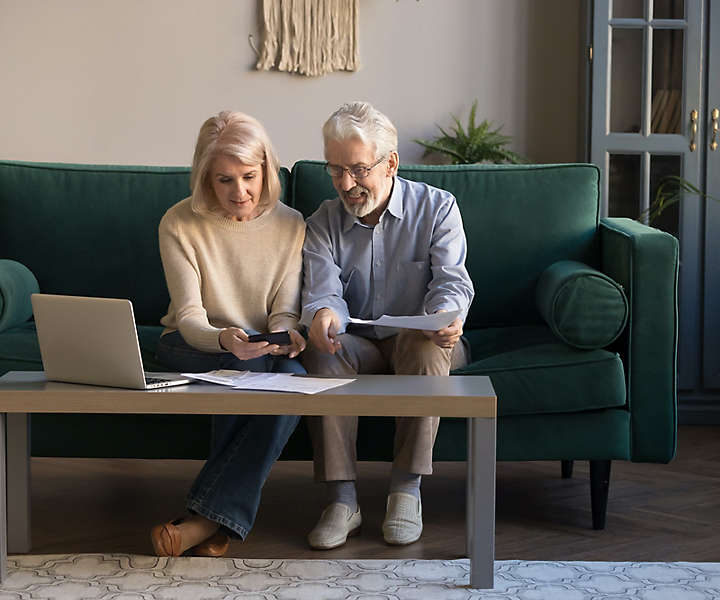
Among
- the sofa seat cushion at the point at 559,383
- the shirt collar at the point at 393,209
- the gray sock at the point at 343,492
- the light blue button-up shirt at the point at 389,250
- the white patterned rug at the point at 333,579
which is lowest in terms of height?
the white patterned rug at the point at 333,579

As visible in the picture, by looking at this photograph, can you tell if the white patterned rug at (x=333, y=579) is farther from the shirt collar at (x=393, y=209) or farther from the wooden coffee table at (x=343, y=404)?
the shirt collar at (x=393, y=209)

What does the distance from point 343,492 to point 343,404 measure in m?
0.51

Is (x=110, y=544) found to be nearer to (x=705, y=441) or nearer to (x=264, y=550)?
(x=264, y=550)

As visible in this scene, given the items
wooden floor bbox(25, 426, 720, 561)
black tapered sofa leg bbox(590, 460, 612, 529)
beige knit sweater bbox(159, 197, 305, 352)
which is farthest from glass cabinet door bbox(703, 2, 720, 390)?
beige knit sweater bbox(159, 197, 305, 352)

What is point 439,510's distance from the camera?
2.50m

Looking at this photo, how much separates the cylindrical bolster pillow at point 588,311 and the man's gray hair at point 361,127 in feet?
1.82

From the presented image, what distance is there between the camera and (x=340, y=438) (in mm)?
2215

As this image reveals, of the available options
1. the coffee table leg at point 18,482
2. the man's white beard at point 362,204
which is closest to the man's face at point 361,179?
the man's white beard at point 362,204

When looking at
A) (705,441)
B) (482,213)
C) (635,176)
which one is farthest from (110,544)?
(635,176)

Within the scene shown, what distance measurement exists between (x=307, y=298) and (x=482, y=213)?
76cm

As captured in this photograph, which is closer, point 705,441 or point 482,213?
A: point 482,213

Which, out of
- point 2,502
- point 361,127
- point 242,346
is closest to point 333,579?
point 242,346

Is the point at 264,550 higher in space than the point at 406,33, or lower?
lower

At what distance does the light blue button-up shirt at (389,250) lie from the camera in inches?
94.8
